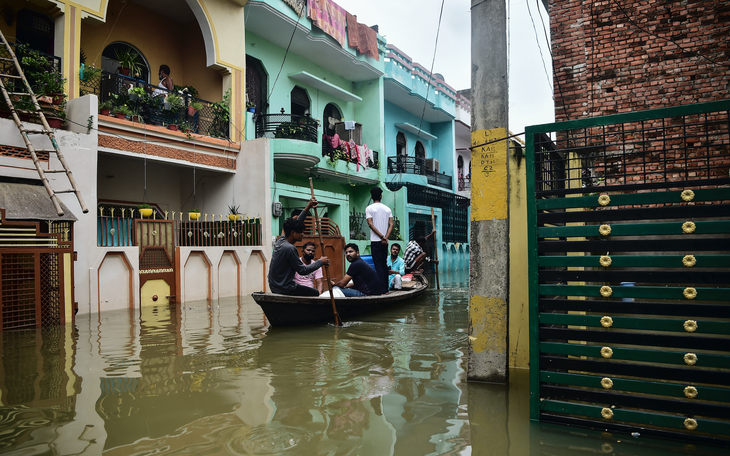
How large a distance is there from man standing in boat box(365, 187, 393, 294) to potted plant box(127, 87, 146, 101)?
20.7 feet

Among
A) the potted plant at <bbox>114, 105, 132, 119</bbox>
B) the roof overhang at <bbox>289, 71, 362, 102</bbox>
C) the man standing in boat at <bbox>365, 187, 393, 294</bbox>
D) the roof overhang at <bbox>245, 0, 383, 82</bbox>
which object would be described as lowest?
the man standing in boat at <bbox>365, 187, 393, 294</bbox>

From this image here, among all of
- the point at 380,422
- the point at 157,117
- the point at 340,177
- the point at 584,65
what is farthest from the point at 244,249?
the point at 380,422

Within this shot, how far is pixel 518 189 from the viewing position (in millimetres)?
4824

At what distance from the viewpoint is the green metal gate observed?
117 inches

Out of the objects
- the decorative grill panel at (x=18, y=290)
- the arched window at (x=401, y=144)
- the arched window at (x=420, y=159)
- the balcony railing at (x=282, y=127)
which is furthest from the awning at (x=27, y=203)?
the arched window at (x=401, y=144)

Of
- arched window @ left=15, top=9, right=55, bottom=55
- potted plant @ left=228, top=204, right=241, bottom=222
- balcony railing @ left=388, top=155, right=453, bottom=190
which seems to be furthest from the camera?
balcony railing @ left=388, top=155, right=453, bottom=190

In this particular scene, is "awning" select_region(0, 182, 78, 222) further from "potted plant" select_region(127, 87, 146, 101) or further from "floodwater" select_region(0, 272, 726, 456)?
"potted plant" select_region(127, 87, 146, 101)

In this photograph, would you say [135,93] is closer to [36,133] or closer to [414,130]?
[36,133]

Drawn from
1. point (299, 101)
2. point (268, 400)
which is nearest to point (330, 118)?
point (299, 101)

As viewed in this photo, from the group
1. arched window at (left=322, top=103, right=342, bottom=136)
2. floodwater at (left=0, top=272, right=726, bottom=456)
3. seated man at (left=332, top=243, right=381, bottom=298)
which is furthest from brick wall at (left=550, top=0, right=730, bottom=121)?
arched window at (left=322, top=103, right=342, bottom=136)

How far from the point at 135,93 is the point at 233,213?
3858 mm

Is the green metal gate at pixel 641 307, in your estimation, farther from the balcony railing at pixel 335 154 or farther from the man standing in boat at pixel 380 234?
the balcony railing at pixel 335 154

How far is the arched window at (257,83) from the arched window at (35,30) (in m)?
5.64

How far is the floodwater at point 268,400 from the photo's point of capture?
3.10 m
